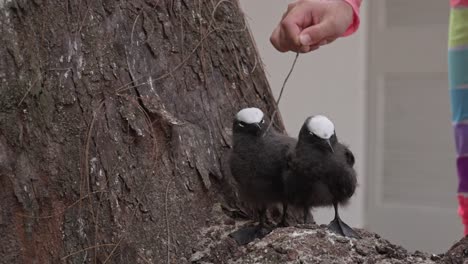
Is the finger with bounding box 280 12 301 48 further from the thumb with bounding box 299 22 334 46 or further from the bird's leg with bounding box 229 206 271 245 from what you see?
the bird's leg with bounding box 229 206 271 245

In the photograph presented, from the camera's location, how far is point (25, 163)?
41.6 inches

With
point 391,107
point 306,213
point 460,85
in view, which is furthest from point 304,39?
point 391,107

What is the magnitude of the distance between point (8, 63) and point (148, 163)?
0.77 ft

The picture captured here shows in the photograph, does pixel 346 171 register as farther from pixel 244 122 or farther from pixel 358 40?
pixel 358 40

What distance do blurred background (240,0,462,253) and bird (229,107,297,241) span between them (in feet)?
5.22

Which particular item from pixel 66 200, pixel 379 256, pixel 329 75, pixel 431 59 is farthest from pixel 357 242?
pixel 431 59

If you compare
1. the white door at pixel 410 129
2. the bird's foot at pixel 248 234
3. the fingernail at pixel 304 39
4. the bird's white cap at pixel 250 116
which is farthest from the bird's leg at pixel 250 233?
the white door at pixel 410 129

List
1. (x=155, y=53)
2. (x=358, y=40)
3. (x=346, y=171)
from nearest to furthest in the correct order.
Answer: (x=346, y=171), (x=155, y=53), (x=358, y=40)

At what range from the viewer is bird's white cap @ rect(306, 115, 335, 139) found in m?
1.01

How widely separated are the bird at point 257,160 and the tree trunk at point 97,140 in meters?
0.08

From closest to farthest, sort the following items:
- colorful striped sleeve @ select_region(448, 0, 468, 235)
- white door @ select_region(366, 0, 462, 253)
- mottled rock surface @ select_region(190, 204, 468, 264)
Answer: mottled rock surface @ select_region(190, 204, 468, 264), colorful striped sleeve @ select_region(448, 0, 468, 235), white door @ select_region(366, 0, 462, 253)

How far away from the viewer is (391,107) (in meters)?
3.04

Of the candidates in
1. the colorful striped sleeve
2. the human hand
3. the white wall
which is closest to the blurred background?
the white wall

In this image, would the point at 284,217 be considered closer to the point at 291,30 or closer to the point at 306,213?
the point at 306,213
